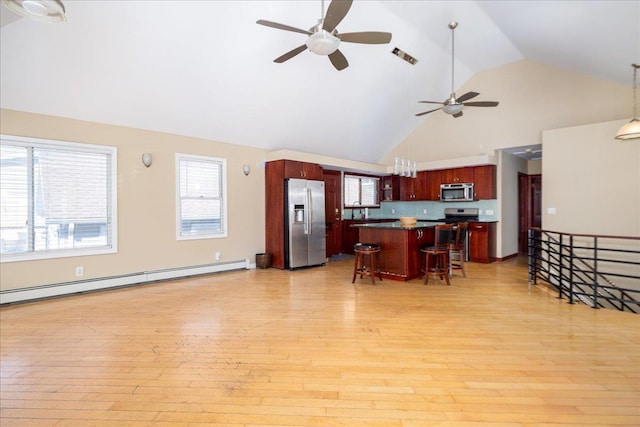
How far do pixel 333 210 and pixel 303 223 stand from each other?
6.28 feet

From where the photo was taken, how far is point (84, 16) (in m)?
3.43

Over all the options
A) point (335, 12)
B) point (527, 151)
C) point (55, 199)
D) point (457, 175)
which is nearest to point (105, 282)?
point (55, 199)

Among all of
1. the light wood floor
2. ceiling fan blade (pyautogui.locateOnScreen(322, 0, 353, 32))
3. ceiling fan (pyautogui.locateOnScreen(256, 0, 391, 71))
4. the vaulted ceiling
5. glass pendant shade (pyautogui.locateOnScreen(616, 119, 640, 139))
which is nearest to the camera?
the light wood floor

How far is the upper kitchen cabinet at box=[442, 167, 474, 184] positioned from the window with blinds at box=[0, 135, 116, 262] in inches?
275

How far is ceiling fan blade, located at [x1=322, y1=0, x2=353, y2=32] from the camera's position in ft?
8.51

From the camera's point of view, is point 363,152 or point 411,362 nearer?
point 411,362

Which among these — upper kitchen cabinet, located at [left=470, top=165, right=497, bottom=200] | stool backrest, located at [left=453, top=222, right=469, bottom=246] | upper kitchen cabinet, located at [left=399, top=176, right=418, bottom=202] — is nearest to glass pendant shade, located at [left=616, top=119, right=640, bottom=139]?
stool backrest, located at [left=453, top=222, right=469, bottom=246]

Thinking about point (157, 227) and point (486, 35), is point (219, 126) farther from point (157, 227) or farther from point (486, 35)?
point (486, 35)

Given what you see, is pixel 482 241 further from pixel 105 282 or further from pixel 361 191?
pixel 105 282

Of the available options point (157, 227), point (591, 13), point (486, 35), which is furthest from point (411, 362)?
point (486, 35)

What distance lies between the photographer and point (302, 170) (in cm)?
652

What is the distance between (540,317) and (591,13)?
11.1ft

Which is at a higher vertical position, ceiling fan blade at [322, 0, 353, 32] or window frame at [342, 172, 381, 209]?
ceiling fan blade at [322, 0, 353, 32]

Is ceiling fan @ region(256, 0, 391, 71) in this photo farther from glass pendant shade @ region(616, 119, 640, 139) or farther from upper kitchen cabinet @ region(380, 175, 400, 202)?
upper kitchen cabinet @ region(380, 175, 400, 202)
